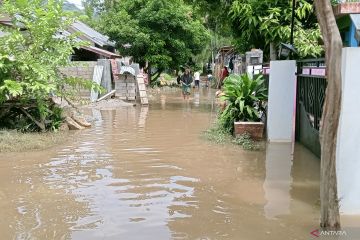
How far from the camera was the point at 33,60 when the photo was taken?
34.8 ft

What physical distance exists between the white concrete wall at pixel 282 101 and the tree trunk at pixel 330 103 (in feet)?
18.2

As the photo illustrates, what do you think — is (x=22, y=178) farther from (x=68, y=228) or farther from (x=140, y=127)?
(x=140, y=127)

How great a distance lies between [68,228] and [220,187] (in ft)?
7.99

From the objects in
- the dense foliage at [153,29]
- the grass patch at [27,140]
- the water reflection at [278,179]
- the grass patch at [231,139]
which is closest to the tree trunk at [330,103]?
the water reflection at [278,179]

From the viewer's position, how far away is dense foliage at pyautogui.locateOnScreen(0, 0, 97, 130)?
1054cm

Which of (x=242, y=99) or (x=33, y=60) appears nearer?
(x=242, y=99)

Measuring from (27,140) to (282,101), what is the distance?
18.1 ft

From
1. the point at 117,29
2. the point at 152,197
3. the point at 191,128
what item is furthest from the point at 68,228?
the point at 117,29

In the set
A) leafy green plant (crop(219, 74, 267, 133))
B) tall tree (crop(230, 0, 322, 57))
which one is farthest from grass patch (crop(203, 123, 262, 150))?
tall tree (crop(230, 0, 322, 57))

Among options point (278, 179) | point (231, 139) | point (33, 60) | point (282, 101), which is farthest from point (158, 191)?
point (33, 60)

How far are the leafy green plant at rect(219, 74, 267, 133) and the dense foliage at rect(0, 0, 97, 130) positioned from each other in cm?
404

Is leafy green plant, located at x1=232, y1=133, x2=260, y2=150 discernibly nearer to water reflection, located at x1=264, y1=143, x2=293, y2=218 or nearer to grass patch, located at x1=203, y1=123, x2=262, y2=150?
grass patch, located at x1=203, y1=123, x2=262, y2=150

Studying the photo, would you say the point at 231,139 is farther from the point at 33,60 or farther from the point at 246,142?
the point at 33,60

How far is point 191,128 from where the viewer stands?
1262 centimetres
